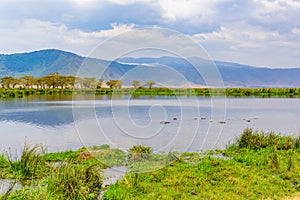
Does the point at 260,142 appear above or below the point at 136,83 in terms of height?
below

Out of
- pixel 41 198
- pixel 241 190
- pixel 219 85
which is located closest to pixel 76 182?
pixel 41 198

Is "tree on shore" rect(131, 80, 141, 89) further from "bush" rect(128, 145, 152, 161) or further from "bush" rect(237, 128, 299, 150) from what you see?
"bush" rect(237, 128, 299, 150)

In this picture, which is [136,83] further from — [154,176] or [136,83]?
[154,176]

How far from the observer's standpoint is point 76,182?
23.4 feet

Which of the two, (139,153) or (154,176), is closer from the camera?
(154,176)

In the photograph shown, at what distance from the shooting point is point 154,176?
913 centimetres

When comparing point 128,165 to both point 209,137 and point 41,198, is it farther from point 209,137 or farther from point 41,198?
point 209,137

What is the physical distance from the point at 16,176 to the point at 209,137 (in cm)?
1198

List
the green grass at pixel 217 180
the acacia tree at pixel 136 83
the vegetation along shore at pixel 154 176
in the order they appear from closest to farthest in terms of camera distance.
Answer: the vegetation along shore at pixel 154 176 → the green grass at pixel 217 180 → the acacia tree at pixel 136 83

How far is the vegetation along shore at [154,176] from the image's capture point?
7.36m

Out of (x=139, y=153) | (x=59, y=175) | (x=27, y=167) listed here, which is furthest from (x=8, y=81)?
(x=59, y=175)

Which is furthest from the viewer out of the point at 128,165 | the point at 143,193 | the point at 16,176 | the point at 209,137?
the point at 209,137

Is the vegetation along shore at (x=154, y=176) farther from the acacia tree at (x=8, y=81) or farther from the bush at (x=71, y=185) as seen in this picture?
the acacia tree at (x=8, y=81)

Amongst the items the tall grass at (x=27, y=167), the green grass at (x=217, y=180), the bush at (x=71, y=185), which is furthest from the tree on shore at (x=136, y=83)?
the bush at (x=71, y=185)
